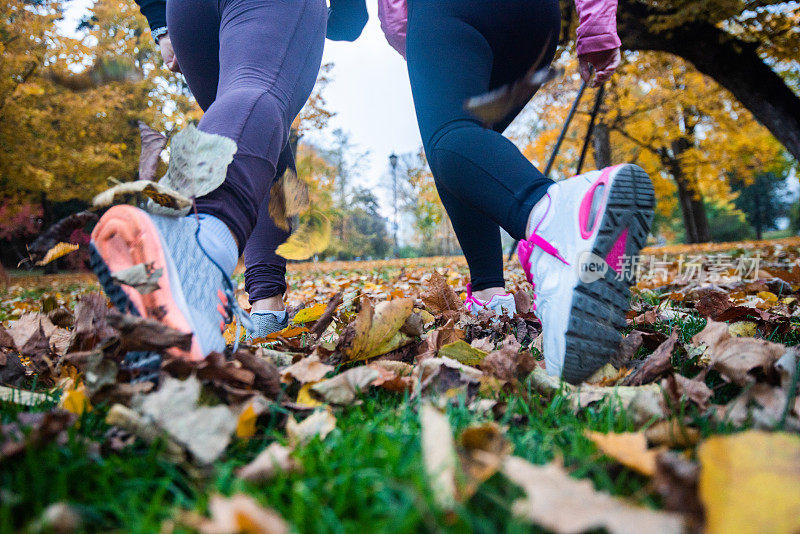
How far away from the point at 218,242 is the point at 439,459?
2.30 ft

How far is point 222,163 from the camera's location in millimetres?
1031

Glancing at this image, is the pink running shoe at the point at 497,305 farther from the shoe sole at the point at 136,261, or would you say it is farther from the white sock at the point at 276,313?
the shoe sole at the point at 136,261

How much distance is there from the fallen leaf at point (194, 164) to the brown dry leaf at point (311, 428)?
0.55 m

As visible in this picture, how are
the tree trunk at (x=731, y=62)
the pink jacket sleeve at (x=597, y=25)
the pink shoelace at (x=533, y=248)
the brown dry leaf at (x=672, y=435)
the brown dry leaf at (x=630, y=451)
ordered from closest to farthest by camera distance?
the brown dry leaf at (x=630, y=451) → the brown dry leaf at (x=672, y=435) → the pink shoelace at (x=533, y=248) → the pink jacket sleeve at (x=597, y=25) → the tree trunk at (x=731, y=62)

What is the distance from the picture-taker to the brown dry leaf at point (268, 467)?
0.59 metres

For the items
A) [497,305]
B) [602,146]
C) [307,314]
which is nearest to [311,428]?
[307,314]

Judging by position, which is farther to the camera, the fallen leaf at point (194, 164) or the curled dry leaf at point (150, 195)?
the fallen leaf at point (194, 164)

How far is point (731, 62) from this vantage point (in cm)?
638

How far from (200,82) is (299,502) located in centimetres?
154

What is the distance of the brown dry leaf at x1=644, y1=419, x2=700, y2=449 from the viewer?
0.68 metres

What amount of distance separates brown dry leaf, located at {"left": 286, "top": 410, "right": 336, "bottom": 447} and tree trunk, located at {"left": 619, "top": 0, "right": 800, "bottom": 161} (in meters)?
7.47

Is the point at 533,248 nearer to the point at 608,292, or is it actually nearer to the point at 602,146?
the point at 608,292

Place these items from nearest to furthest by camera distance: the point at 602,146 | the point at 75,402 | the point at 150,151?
1. the point at 75,402
2. the point at 150,151
3. the point at 602,146

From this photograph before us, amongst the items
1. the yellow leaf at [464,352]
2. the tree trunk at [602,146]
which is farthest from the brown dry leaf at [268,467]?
the tree trunk at [602,146]
